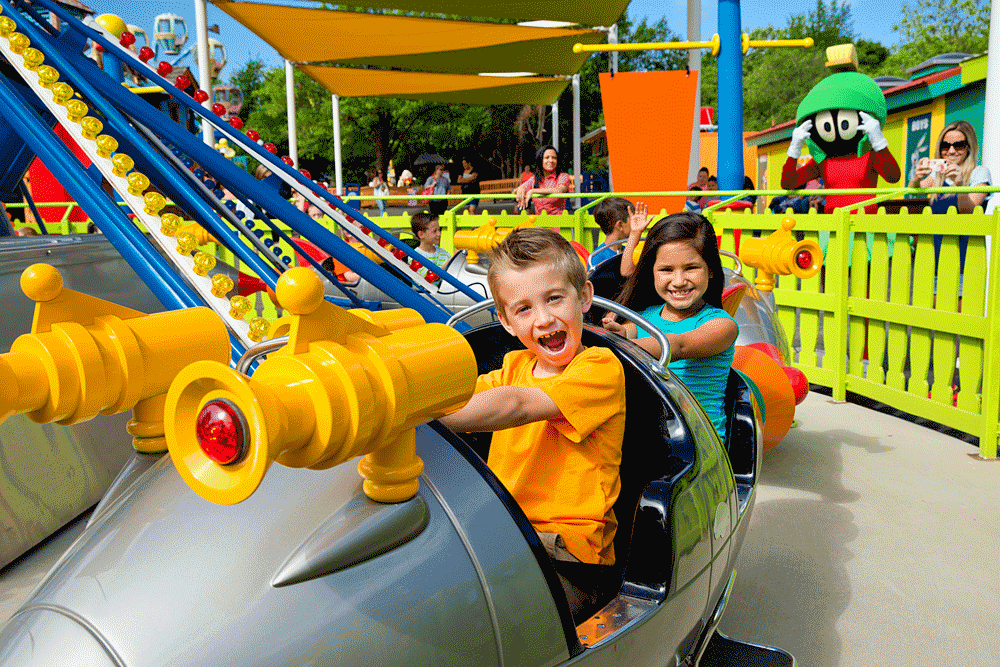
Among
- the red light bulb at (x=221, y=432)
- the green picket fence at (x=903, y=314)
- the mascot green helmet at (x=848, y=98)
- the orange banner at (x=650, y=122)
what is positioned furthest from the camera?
the orange banner at (x=650, y=122)

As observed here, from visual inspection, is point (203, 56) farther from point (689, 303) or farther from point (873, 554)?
point (873, 554)

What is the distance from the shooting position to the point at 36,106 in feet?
9.00

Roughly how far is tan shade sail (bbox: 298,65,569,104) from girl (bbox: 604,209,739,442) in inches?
335

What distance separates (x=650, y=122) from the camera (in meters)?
8.20

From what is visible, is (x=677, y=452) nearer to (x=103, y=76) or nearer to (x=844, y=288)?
(x=103, y=76)

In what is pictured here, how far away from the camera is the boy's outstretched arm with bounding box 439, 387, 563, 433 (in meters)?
1.29

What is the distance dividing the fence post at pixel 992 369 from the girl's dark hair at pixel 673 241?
1837 millimetres

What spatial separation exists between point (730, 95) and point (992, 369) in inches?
163

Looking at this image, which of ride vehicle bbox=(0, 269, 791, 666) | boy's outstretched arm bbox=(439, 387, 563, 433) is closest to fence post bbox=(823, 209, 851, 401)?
boy's outstretched arm bbox=(439, 387, 563, 433)

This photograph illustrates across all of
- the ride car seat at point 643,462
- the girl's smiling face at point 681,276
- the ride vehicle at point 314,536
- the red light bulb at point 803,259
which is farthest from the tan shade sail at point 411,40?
the ride vehicle at point 314,536

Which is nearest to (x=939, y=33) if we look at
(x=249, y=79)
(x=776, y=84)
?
(x=776, y=84)

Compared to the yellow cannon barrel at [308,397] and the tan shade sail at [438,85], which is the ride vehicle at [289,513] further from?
the tan shade sail at [438,85]

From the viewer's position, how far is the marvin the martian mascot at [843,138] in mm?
6719

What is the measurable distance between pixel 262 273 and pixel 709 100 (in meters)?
53.7
